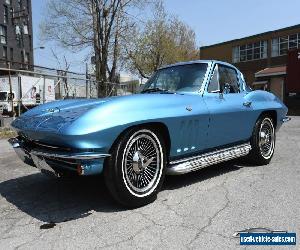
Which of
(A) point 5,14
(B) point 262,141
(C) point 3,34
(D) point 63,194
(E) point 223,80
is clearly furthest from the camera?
(A) point 5,14

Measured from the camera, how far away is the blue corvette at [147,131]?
3719mm

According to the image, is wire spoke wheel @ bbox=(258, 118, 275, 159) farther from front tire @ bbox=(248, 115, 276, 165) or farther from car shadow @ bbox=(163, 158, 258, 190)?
car shadow @ bbox=(163, 158, 258, 190)

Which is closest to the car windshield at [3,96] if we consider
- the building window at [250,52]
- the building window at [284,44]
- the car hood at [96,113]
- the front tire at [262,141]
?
the front tire at [262,141]

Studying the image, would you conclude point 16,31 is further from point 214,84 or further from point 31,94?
point 214,84

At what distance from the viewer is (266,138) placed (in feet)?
20.7

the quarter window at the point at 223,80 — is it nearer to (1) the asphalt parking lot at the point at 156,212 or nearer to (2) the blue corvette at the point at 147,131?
(2) the blue corvette at the point at 147,131

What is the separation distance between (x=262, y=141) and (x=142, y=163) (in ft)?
9.06

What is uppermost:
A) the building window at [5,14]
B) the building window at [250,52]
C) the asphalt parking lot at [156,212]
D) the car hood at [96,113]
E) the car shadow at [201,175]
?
the building window at [5,14]

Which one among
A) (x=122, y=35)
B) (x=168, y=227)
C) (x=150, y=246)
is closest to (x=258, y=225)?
(x=168, y=227)

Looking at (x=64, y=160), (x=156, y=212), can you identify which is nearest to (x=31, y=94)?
(x=64, y=160)

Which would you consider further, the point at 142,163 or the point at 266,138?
the point at 266,138

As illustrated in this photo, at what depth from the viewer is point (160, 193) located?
15.0 ft

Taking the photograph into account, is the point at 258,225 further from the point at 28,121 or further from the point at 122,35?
the point at 122,35

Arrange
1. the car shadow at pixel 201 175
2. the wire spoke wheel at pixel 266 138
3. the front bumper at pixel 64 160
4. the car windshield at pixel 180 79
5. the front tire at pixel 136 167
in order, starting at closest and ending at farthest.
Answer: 1. the front bumper at pixel 64 160
2. the front tire at pixel 136 167
3. the car shadow at pixel 201 175
4. the car windshield at pixel 180 79
5. the wire spoke wheel at pixel 266 138
